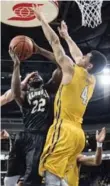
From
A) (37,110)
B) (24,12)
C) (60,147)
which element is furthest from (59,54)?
(24,12)

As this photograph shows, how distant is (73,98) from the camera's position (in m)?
3.80

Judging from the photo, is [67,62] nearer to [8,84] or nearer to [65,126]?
[65,126]

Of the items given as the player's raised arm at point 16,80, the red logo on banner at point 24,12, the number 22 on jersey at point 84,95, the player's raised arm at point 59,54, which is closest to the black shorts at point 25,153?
the player's raised arm at point 16,80

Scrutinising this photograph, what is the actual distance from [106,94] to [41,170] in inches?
358

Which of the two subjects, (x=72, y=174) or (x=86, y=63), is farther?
(x=86, y=63)

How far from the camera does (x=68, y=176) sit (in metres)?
3.74

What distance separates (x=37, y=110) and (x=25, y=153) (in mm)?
430

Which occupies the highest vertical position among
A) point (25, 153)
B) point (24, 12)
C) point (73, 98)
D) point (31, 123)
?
point (24, 12)

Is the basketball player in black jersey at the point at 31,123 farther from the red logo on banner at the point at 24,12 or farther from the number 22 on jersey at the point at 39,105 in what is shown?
the red logo on banner at the point at 24,12

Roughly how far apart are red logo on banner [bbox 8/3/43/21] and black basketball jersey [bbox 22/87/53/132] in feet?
3.42

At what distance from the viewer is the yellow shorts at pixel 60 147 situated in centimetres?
363

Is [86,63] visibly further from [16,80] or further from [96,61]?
[16,80]

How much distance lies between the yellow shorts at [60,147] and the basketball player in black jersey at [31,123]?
0.09 metres

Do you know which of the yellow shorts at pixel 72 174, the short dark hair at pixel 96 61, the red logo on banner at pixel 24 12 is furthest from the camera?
the red logo on banner at pixel 24 12
